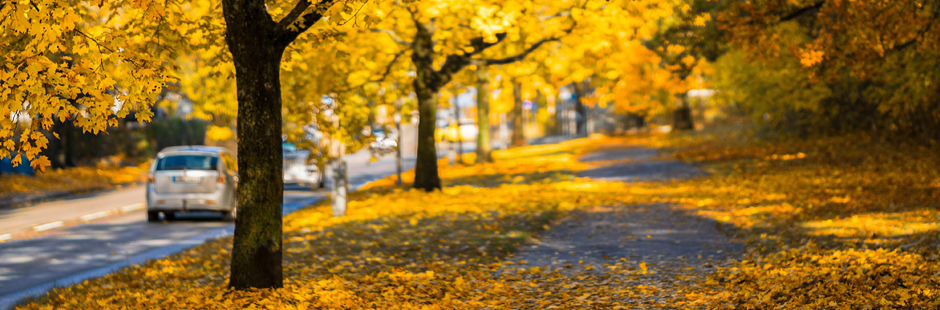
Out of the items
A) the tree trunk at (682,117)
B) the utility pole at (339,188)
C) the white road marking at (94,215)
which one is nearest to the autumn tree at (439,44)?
the utility pole at (339,188)

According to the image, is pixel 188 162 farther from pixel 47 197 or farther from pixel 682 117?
pixel 682 117

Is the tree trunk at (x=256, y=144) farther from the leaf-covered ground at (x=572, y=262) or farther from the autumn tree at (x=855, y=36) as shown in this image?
the autumn tree at (x=855, y=36)

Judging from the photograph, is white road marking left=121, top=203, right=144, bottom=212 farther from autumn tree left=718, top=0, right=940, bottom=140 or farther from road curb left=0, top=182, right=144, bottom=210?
autumn tree left=718, top=0, right=940, bottom=140

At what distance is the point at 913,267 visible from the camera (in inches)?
310

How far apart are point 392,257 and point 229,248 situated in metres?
2.69

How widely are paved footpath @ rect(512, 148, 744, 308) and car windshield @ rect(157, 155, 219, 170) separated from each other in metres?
6.64

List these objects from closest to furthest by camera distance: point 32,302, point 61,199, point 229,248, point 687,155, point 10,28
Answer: point 10,28
point 32,302
point 229,248
point 61,199
point 687,155

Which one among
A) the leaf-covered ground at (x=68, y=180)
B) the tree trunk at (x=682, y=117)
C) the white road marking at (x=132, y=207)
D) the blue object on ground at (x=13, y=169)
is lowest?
the white road marking at (x=132, y=207)

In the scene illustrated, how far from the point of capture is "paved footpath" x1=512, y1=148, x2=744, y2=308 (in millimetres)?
9595

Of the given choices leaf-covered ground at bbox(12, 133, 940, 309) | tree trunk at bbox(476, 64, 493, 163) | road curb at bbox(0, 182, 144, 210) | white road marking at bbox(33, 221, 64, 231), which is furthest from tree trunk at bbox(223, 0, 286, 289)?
tree trunk at bbox(476, 64, 493, 163)

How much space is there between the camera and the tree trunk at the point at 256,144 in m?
7.18

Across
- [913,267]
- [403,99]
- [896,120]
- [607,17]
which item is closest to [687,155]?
[896,120]

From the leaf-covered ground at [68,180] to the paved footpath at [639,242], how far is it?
14835 mm

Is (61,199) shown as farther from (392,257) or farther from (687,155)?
(687,155)
